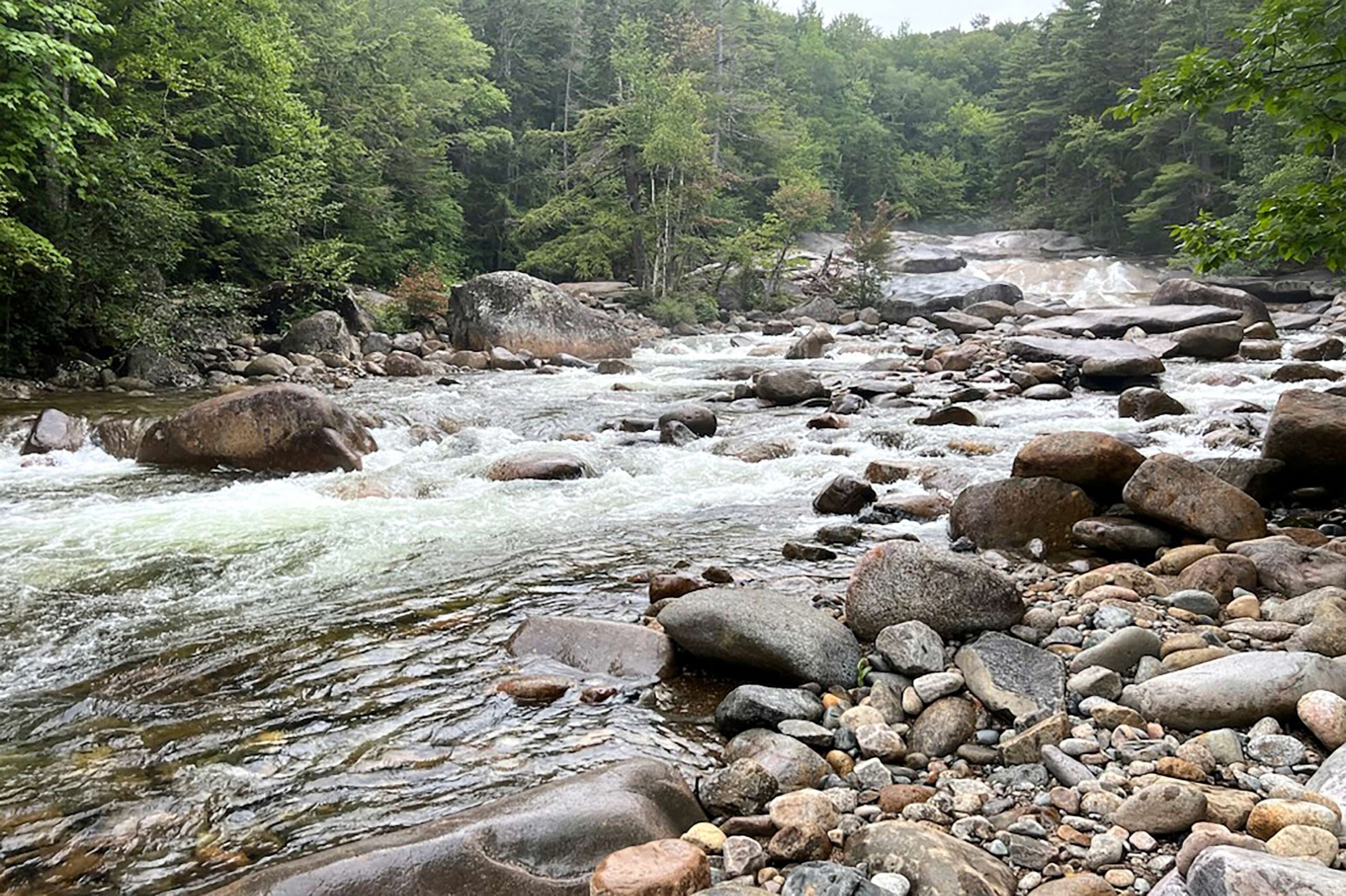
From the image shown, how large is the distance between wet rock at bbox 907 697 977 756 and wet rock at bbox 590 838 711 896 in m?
1.17

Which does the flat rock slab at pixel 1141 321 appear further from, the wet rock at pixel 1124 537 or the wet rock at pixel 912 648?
the wet rock at pixel 912 648

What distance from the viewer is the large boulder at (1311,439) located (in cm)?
638

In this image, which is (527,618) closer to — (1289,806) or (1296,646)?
(1289,806)

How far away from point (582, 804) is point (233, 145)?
65.1 ft

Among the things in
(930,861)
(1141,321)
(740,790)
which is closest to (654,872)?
(740,790)

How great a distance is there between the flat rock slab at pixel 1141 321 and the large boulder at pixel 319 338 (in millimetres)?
15852

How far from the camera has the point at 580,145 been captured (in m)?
29.0

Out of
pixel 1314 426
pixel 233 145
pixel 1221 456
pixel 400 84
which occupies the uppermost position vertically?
pixel 400 84

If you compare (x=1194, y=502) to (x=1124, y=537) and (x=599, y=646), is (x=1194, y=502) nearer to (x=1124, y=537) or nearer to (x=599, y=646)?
(x=1124, y=537)

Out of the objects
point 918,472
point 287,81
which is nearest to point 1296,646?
point 918,472

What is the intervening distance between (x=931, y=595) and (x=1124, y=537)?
235cm

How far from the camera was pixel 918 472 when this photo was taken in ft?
27.5

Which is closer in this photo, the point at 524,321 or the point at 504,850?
the point at 504,850

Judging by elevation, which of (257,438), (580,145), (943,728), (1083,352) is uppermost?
(580,145)
